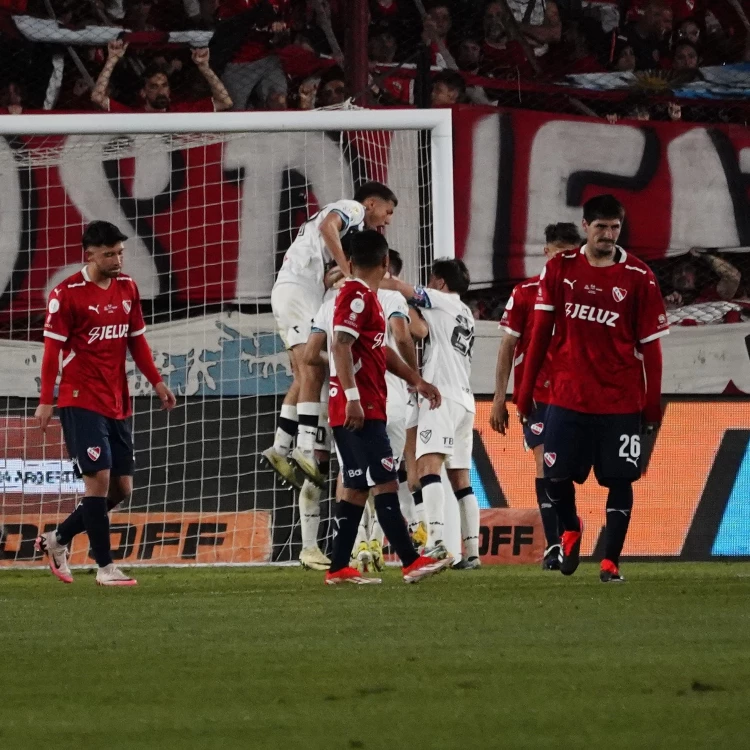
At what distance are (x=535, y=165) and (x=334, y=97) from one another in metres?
1.94

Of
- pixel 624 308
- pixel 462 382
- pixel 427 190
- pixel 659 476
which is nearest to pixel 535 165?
pixel 427 190

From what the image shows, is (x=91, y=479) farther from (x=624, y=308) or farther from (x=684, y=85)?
(x=684, y=85)

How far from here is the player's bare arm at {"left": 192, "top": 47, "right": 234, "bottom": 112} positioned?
13.5 m

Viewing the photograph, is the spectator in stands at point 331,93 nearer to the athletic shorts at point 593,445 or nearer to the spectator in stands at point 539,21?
the spectator in stands at point 539,21

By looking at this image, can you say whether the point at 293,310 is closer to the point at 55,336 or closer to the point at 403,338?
the point at 403,338

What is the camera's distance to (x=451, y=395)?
30.5ft

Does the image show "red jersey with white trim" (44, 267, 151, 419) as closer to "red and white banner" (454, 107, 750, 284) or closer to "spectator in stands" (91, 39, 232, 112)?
"spectator in stands" (91, 39, 232, 112)

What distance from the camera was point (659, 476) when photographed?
35.8ft

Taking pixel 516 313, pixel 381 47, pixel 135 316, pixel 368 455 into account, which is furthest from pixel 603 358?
pixel 381 47

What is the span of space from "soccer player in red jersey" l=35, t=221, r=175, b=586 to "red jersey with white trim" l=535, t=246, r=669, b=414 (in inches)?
87.1

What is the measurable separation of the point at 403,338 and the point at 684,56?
8337mm

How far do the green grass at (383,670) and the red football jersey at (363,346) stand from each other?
87 centimetres

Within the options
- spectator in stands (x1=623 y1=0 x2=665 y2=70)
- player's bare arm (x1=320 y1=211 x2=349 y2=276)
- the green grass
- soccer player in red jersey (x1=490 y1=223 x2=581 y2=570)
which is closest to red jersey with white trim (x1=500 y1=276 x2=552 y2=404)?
soccer player in red jersey (x1=490 y1=223 x2=581 y2=570)

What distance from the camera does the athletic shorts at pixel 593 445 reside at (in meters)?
6.95
